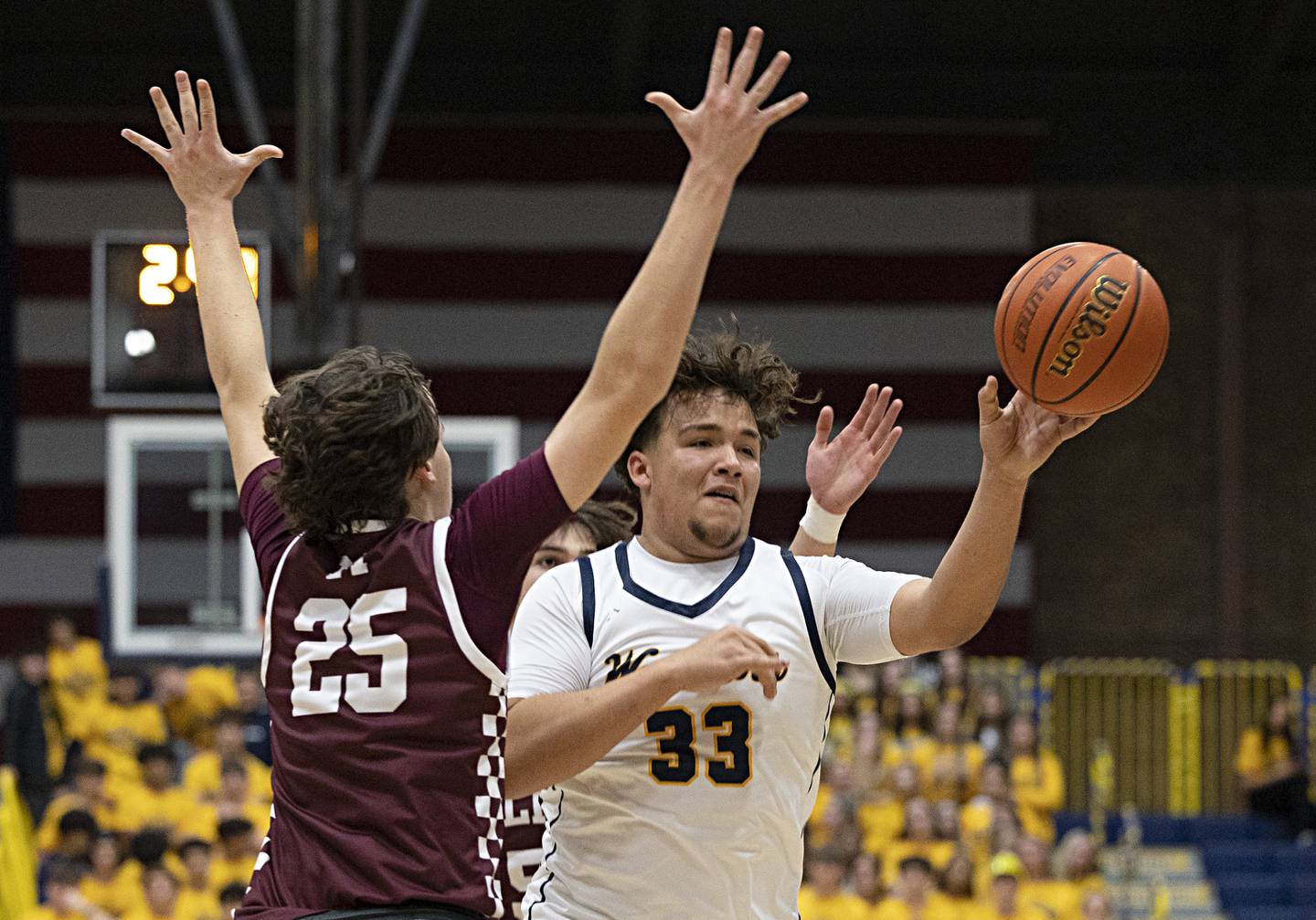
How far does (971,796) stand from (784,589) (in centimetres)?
1029

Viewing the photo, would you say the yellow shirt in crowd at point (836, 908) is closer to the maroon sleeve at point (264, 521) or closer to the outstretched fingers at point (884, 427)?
the outstretched fingers at point (884, 427)

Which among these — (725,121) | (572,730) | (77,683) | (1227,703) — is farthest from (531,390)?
(725,121)

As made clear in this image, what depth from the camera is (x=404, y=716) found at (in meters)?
2.84

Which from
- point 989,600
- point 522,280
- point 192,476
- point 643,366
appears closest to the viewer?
point 643,366

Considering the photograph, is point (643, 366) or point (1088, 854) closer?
point (643, 366)

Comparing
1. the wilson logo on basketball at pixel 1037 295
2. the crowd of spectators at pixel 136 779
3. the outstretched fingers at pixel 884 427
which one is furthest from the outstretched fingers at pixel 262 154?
the crowd of spectators at pixel 136 779

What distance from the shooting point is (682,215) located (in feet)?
9.08

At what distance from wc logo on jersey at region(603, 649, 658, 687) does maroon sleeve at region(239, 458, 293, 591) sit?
0.90 m

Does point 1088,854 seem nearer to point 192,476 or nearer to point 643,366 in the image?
point 192,476

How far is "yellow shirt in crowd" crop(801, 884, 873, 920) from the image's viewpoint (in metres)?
11.2

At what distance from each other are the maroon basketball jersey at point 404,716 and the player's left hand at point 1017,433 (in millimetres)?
1111

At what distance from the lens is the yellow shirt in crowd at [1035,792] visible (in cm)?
1404

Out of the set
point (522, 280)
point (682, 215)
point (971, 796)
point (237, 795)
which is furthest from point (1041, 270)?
point (522, 280)

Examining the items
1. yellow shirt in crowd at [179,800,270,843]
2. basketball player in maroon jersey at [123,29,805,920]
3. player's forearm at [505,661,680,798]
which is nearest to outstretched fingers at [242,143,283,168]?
basketball player in maroon jersey at [123,29,805,920]
